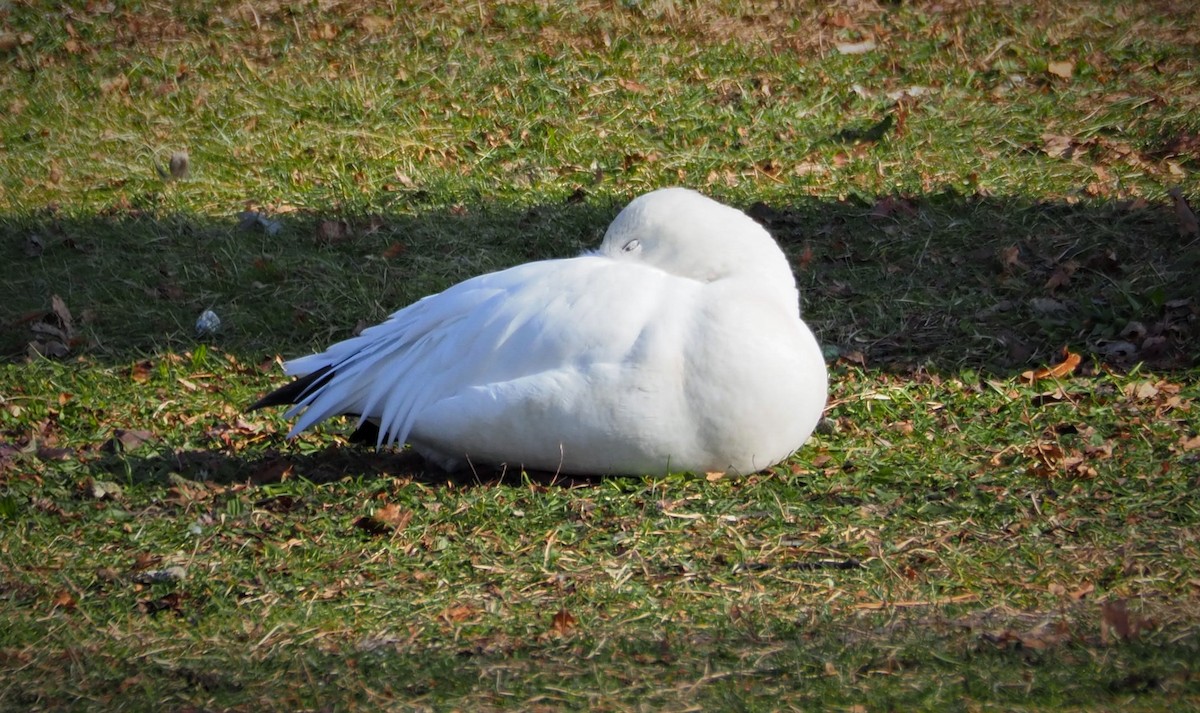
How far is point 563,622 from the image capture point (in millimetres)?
3510

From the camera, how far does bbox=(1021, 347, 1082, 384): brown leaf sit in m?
5.20

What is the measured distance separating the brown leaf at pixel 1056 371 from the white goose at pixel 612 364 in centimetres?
120

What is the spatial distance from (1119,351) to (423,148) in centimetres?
441

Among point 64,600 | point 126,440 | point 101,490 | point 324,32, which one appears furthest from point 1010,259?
point 324,32

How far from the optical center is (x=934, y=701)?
9.34 feet

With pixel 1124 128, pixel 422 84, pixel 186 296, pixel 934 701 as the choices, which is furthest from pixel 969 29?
pixel 934 701

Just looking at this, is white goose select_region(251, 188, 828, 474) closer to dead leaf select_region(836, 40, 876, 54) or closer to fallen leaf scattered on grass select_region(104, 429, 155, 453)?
fallen leaf scattered on grass select_region(104, 429, 155, 453)

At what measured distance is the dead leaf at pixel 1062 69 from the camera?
27.7 feet

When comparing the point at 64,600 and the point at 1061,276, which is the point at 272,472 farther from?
the point at 1061,276

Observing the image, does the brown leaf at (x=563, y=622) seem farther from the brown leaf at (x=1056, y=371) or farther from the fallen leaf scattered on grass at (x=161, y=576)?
the brown leaf at (x=1056, y=371)

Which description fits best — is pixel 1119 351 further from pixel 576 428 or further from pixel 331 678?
pixel 331 678

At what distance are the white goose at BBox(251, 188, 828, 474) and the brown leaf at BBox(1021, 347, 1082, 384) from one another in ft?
3.93

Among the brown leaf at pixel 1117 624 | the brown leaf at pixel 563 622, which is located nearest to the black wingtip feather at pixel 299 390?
the brown leaf at pixel 563 622

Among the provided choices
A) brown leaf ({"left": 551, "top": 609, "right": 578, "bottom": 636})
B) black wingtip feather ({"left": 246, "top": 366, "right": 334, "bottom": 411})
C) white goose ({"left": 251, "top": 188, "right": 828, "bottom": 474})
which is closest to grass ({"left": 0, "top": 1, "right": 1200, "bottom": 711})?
brown leaf ({"left": 551, "top": 609, "right": 578, "bottom": 636})
